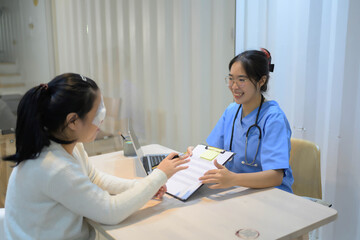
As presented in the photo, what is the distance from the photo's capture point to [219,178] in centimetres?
133

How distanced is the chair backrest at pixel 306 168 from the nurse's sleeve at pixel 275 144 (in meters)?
0.30

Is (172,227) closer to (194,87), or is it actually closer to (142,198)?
(142,198)

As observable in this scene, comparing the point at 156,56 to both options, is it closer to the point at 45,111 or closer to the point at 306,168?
the point at 306,168

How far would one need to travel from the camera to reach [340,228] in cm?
212

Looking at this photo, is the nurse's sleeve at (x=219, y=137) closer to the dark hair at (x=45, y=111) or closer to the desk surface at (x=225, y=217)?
the desk surface at (x=225, y=217)

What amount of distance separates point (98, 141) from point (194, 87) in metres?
0.94

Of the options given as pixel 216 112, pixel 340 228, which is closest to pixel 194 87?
pixel 216 112

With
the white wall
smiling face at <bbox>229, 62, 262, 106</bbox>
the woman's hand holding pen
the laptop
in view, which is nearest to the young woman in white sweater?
the woman's hand holding pen

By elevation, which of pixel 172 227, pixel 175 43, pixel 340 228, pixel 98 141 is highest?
pixel 175 43

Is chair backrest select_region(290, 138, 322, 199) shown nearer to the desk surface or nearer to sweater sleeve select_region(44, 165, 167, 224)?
the desk surface

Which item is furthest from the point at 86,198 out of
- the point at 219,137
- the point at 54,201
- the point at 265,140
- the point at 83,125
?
the point at 219,137

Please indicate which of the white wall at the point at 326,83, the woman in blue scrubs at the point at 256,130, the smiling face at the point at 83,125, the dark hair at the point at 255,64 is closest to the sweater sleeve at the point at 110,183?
the smiling face at the point at 83,125

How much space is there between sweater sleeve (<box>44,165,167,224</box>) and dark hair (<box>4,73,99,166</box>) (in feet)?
0.40

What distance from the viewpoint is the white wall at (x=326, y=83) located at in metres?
1.95
